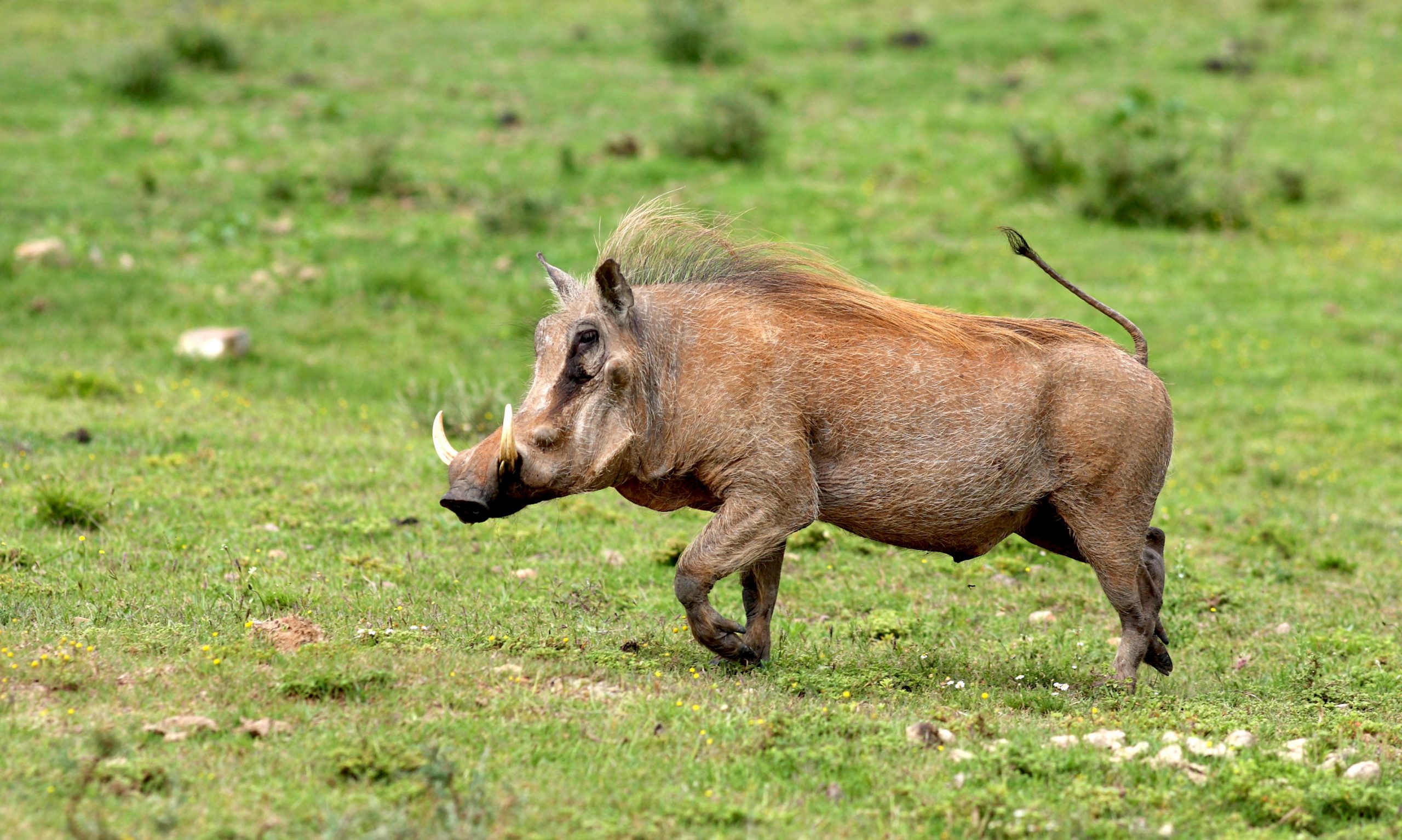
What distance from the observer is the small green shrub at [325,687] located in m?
5.05

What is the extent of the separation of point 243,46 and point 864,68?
8698mm

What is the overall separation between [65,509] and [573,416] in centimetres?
339

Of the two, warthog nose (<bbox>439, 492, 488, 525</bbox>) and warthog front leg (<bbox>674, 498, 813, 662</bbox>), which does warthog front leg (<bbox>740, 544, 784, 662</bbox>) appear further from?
warthog nose (<bbox>439, 492, 488, 525</bbox>)

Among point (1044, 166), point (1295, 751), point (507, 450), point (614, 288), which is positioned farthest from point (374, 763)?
point (1044, 166)

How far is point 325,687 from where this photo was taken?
200 inches

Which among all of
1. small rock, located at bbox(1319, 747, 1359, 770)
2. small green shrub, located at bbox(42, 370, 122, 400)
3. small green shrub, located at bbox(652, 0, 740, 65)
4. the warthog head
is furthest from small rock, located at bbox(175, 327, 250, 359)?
small green shrub, located at bbox(652, 0, 740, 65)

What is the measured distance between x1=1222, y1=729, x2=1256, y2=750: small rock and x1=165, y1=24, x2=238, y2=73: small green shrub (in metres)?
17.5

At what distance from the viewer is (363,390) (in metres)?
11.4

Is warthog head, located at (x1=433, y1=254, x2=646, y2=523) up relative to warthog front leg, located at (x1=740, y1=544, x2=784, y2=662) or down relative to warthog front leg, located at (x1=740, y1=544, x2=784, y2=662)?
up

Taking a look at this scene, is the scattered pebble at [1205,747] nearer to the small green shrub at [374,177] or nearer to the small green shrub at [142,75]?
the small green shrub at [374,177]

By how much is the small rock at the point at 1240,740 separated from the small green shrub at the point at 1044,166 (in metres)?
12.0

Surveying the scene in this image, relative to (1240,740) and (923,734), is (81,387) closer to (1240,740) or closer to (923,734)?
(923,734)

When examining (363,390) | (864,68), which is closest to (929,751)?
(363,390)

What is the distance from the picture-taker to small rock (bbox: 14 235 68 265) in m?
12.8
